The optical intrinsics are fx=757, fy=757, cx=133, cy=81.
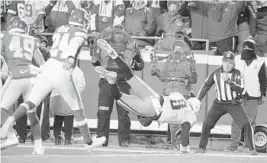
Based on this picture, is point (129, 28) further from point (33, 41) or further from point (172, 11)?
point (33, 41)

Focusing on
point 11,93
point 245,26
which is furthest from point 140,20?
point 11,93

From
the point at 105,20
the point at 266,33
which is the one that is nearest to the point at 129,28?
the point at 105,20

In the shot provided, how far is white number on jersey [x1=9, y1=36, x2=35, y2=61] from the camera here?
1138cm

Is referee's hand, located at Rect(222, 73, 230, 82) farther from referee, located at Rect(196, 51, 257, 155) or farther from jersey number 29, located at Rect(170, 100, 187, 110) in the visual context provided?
jersey number 29, located at Rect(170, 100, 187, 110)

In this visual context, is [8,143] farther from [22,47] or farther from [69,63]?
[22,47]

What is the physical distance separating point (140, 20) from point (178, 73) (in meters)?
2.07

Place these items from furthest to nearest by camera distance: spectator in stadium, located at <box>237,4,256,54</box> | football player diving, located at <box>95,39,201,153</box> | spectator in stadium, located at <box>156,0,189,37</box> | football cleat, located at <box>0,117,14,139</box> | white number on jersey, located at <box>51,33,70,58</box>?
spectator in stadium, located at <box>237,4,256,54</box>, spectator in stadium, located at <box>156,0,189,37</box>, white number on jersey, located at <box>51,33,70,58</box>, football player diving, located at <box>95,39,201,153</box>, football cleat, located at <box>0,117,14,139</box>

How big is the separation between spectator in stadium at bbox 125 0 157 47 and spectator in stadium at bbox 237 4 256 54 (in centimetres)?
165

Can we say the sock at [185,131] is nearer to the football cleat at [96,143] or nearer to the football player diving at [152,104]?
the football player diving at [152,104]

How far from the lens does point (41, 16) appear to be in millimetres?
14484

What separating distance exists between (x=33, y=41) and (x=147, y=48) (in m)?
3.19

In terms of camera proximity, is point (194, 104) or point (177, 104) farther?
point (194, 104)

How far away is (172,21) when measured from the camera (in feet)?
45.6

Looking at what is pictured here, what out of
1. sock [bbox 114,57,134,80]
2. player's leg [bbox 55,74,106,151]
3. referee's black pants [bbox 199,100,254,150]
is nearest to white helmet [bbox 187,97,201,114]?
sock [bbox 114,57,134,80]
